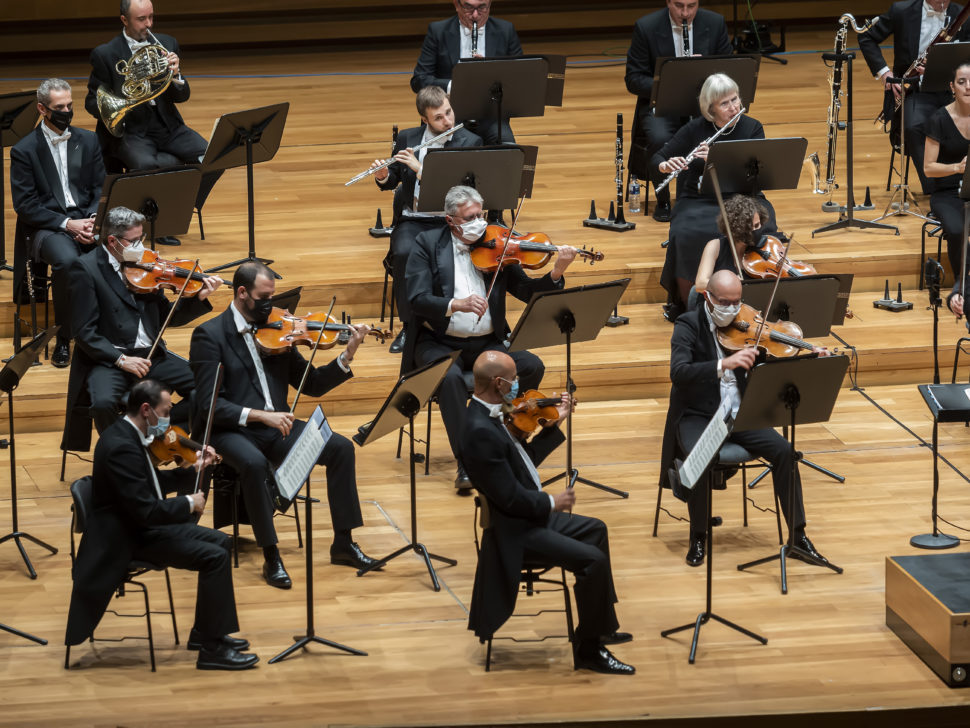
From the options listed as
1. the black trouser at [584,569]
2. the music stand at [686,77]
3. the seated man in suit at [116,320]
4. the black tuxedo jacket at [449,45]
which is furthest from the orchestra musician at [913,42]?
the black trouser at [584,569]

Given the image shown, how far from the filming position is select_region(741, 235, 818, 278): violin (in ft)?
20.1

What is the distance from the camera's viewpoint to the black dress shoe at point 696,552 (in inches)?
215

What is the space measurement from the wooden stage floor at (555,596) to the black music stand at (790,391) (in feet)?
2.22

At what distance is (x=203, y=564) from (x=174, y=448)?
409 millimetres

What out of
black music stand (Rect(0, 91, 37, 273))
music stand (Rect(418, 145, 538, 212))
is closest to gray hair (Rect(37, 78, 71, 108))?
black music stand (Rect(0, 91, 37, 273))

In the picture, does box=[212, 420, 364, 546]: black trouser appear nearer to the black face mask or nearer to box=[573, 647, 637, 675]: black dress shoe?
box=[573, 647, 637, 675]: black dress shoe

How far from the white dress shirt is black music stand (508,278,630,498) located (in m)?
0.45

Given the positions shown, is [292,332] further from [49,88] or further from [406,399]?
[49,88]

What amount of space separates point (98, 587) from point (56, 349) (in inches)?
102

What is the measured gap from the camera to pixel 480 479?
461 cm

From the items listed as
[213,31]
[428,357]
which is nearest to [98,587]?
[428,357]

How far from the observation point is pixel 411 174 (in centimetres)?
696

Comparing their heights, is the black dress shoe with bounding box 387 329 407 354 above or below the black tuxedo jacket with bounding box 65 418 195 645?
above

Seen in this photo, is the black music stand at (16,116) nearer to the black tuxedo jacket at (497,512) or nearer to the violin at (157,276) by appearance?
the violin at (157,276)
